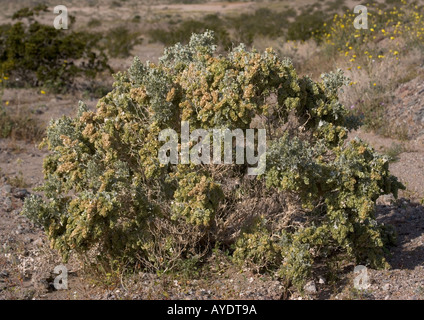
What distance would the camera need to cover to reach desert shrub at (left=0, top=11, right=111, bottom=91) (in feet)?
36.8

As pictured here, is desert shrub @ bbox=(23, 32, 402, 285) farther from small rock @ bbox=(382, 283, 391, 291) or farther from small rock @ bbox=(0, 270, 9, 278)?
small rock @ bbox=(0, 270, 9, 278)

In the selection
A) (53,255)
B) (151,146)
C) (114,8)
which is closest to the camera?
(151,146)

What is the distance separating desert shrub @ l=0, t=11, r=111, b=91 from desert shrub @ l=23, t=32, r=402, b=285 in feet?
23.1

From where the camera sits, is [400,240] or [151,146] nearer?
[151,146]

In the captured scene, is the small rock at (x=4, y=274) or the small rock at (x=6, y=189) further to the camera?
the small rock at (x=6, y=189)

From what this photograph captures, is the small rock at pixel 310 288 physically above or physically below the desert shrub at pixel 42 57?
below

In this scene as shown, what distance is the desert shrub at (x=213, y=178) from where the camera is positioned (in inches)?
150

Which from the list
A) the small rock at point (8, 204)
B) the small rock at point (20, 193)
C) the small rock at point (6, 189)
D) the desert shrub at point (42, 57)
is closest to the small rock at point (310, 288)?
the small rock at point (8, 204)

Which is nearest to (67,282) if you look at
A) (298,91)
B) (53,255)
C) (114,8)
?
(53,255)

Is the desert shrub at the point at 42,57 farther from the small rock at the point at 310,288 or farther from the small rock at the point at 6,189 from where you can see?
the small rock at the point at 310,288

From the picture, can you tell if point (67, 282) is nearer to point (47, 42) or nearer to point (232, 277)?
point (232, 277)

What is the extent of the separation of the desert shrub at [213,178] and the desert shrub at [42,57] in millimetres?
7046

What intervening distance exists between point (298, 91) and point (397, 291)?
1.61 metres
